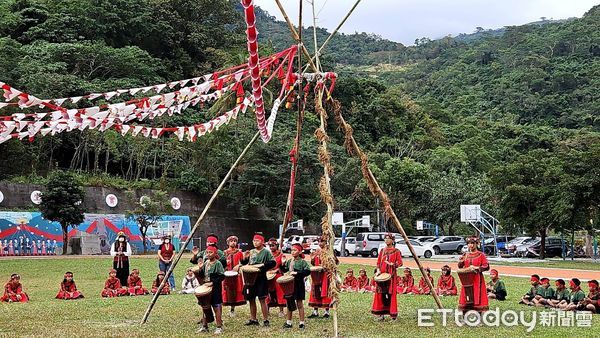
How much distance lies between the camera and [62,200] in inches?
1229

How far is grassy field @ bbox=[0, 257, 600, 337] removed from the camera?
9.97 meters

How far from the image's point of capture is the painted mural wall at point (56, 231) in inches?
1276

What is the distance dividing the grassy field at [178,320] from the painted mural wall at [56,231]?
1555cm

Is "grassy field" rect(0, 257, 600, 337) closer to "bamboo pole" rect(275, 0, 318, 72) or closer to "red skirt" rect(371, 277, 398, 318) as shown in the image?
"red skirt" rect(371, 277, 398, 318)

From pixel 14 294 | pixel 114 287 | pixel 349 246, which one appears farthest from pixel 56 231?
pixel 14 294

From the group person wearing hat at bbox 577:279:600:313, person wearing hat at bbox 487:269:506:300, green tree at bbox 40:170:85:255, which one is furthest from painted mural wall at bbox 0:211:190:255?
person wearing hat at bbox 577:279:600:313

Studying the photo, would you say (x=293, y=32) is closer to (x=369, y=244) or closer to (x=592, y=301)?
(x=592, y=301)

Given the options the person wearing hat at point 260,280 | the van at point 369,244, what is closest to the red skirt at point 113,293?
the person wearing hat at point 260,280

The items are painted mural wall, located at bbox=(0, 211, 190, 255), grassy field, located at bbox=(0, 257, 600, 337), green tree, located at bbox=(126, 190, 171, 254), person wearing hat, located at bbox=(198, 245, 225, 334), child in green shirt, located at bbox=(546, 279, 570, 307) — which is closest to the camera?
grassy field, located at bbox=(0, 257, 600, 337)

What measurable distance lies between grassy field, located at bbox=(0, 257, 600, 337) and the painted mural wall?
15.6 metres

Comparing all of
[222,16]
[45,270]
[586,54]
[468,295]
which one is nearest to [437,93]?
[586,54]

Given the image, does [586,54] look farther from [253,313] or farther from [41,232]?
[253,313]

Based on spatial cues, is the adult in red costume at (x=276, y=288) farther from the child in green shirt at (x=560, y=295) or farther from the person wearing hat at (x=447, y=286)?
the person wearing hat at (x=447, y=286)

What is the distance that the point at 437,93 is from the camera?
94688 mm
